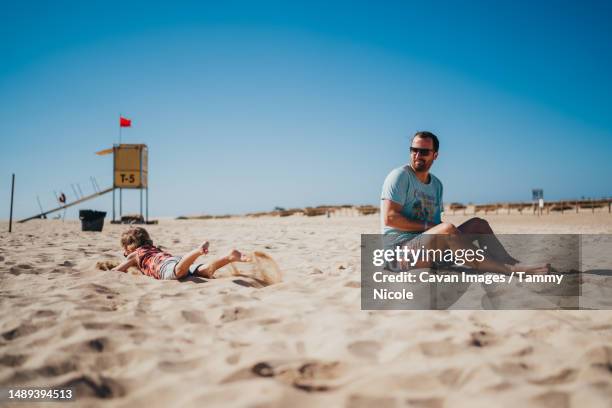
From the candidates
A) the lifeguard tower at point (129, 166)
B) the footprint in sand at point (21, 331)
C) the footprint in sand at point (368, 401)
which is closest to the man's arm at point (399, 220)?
the footprint in sand at point (368, 401)

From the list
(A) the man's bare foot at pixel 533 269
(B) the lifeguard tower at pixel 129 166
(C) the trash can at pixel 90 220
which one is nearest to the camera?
(A) the man's bare foot at pixel 533 269

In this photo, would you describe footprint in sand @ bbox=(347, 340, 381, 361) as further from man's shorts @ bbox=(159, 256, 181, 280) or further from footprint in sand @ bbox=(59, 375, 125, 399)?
man's shorts @ bbox=(159, 256, 181, 280)

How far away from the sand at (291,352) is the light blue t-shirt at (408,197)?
88 cm

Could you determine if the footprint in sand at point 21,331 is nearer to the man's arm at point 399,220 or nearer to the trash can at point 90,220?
the man's arm at point 399,220

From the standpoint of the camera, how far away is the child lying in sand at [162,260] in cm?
353

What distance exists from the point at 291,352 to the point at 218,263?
1.92 metres

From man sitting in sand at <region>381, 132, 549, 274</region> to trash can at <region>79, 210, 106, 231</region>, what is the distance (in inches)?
410

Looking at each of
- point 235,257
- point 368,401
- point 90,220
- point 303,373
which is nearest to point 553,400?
point 368,401

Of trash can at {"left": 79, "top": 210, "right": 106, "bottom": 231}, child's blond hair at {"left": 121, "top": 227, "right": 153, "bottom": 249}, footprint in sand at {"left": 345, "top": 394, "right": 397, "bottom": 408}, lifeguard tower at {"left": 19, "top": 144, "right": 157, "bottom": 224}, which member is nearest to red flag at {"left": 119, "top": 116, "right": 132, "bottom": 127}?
lifeguard tower at {"left": 19, "top": 144, "right": 157, "bottom": 224}

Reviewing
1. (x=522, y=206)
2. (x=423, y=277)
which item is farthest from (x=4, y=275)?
(x=522, y=206)

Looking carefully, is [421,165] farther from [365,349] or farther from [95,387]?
[95,387]

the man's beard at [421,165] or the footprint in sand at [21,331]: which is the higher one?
the man's beard at [421,165]

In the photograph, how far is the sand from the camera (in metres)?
1.50

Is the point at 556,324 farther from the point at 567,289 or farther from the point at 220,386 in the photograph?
the point at 220,386
